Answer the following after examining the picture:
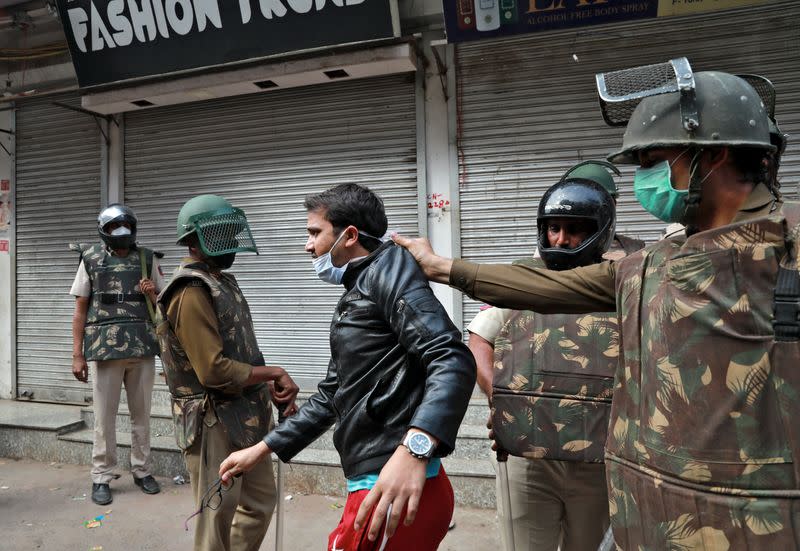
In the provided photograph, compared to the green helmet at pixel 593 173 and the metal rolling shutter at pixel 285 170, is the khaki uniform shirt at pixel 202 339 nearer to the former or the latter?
the green helmet at pixel 593 173

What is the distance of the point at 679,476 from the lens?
1366 mm

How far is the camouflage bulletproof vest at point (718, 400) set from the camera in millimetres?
1251

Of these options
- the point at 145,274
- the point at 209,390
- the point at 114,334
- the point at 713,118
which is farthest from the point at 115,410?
the point at 713,118

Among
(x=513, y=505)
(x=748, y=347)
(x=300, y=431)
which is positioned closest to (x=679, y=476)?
(x=748, y=347)

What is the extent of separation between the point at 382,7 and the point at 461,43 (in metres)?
0.89

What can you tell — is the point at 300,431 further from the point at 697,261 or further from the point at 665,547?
the point at 697,261

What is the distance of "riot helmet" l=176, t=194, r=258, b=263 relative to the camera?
10.6ft

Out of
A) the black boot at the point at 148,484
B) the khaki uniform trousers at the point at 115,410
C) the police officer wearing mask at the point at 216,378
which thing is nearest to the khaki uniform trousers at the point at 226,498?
the police officer wearing mask at the point at 216,378

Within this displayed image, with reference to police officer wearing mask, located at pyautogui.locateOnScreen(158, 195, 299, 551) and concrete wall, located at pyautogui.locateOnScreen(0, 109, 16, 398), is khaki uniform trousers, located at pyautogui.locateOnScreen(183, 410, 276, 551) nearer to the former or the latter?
police officer wearing mask, located at pyautogui.locateOnScreen(158, 195, 299, 551)

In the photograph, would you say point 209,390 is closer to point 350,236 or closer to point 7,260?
point 350,236

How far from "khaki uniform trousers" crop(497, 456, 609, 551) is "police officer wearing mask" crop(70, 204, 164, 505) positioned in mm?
3782

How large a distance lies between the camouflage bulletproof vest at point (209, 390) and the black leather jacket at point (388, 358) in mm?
1219

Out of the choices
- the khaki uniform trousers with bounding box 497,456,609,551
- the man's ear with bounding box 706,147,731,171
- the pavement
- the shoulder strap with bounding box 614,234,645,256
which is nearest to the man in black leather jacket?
the khaki uniform trousers with bounding box 497,456,609,551

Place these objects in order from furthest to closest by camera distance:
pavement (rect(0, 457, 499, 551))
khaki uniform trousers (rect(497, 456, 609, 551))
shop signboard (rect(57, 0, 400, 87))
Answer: shop signboard (rect(57, 0, 400, 87))
pavement (rect(0, 457, 499, 551))
khaki uniform trousers (rect(497, 456, 609, 551))
